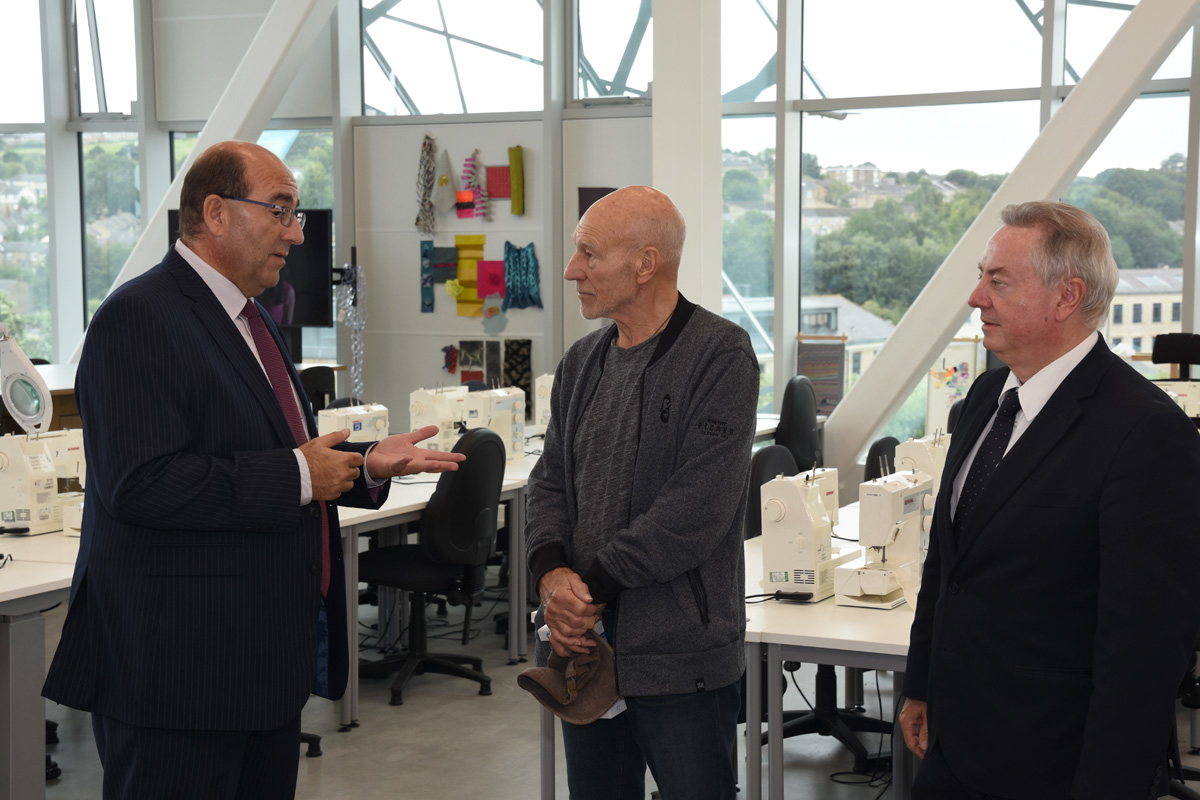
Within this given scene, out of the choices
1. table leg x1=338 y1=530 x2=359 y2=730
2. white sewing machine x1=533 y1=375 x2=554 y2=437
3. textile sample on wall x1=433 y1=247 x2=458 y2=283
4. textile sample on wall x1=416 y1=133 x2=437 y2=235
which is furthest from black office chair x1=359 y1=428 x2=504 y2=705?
textile sample on wall x1=416 y1=133 x2=437 y2=235

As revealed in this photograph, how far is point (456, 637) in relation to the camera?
18.3 ft

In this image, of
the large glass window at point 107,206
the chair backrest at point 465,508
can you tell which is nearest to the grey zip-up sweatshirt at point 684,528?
the chair backrest at point 465,508

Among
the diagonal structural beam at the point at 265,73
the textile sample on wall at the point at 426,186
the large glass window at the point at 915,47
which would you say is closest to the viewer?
the large glass window at the point at 915,47

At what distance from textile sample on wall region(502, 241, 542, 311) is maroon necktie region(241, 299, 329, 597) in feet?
20.8

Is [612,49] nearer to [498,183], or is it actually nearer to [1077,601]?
[498,183]

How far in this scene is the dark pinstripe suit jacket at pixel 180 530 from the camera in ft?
6.02

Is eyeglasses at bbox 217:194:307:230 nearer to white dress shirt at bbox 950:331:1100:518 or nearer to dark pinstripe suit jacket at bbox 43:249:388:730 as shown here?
dark pinstripe suit jacket at bbox 43:249:388:730

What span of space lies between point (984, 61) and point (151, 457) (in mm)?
6963

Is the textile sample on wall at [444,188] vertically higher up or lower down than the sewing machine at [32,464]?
higher up

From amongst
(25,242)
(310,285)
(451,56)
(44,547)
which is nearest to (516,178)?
(451,56)

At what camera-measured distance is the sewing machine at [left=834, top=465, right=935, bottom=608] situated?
10.2ft

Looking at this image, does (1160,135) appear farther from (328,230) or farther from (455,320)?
(328,230)

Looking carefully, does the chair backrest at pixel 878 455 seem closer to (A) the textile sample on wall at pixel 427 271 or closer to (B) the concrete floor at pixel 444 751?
(B) the concrete floor at pixel 444 751

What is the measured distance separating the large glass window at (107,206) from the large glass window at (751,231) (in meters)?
4.93
